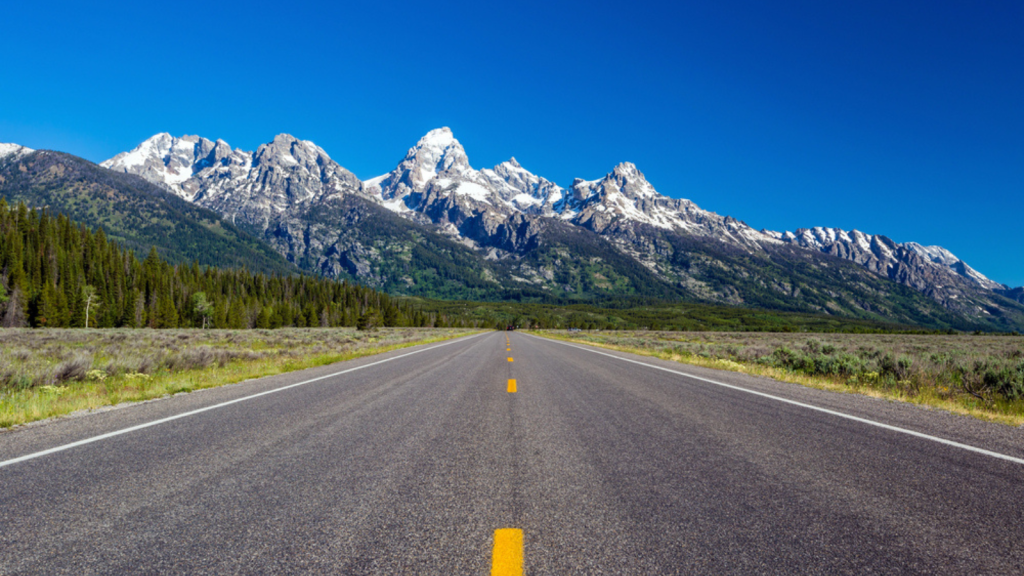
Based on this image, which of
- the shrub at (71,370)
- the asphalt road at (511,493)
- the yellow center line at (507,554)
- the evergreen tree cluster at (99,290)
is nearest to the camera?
the yellow center line at (507,554)

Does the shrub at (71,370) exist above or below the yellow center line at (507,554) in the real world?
below

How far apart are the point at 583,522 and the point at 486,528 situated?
28.4 inches

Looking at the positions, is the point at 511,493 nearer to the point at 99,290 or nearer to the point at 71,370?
the point at 71,370

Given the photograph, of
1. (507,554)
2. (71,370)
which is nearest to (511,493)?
(507,554)

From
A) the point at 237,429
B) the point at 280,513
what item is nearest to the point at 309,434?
the point at 237,429

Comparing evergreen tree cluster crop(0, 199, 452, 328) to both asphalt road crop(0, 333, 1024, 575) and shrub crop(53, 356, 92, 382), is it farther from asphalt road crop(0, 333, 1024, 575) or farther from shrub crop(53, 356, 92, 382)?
asphalt road crop(0, 333, 1024, 575)

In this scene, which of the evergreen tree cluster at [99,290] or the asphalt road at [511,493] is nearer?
the asphalt road at [511,493]

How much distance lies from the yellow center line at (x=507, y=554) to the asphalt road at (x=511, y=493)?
32mm

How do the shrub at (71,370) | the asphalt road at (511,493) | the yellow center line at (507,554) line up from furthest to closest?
the shrub at (71,370), the asphalt road at (511,493), the yellow center line at (507,554)

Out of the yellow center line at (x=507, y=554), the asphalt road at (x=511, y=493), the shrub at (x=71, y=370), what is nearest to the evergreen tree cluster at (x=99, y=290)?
the shrub at (x=71, y=370)

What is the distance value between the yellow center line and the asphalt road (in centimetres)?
3

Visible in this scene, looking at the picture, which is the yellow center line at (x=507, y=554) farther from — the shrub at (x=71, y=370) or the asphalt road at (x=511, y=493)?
the shrub at (x=71, y=370)

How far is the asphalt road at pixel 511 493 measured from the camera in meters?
2.74

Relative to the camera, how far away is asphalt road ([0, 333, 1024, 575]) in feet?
8.99
